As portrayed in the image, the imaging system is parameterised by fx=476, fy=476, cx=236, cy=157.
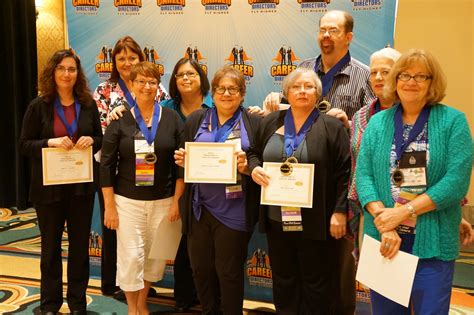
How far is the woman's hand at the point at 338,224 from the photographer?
100 inches

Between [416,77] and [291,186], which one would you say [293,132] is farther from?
[416,77]

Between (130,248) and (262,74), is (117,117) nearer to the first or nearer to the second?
(130,248)

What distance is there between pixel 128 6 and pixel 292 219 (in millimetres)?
2582

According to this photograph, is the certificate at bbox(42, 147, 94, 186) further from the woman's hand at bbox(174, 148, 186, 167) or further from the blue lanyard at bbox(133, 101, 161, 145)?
the woman's hand at bbox(174, 148, 186, 167)

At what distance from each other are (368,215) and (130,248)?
5.18ft

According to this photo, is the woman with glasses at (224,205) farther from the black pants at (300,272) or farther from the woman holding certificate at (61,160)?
the woman holding certificate at (61,160)

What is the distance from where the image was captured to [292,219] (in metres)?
2.56

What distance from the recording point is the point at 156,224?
3131 mm

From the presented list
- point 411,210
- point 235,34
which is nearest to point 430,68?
point 411,210

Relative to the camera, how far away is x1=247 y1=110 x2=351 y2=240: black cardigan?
2.55m

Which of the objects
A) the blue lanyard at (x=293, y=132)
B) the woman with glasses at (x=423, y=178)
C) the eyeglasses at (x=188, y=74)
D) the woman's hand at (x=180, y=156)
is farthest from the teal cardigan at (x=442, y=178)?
the eyeglasses at (x=188, y=74)

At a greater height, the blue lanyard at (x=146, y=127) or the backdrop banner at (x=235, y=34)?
the backdrop banner at (x=235, y=34)

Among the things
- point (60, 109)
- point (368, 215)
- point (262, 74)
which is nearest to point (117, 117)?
point (60, 109)

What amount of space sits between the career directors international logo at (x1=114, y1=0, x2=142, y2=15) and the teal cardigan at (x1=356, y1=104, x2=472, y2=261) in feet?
9.04
